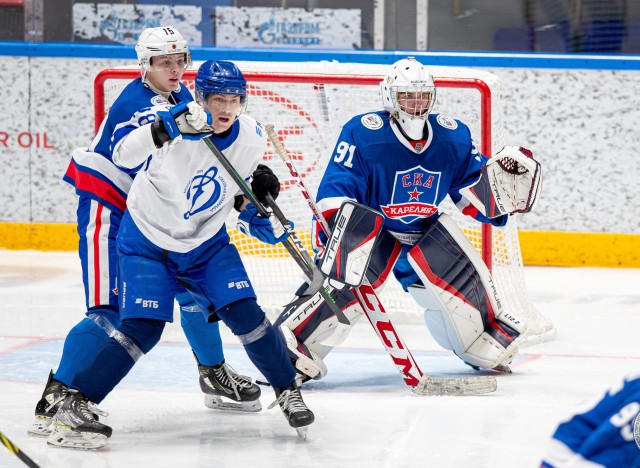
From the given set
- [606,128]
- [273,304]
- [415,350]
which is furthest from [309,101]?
[606,128]

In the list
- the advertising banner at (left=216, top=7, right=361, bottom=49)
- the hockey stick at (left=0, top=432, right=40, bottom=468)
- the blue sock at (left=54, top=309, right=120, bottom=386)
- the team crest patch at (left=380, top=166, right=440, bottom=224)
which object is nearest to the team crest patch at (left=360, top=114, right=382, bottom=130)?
the team crest patch at (left=380, top=166, right=440, bottom=224)

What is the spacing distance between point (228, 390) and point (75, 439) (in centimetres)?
60

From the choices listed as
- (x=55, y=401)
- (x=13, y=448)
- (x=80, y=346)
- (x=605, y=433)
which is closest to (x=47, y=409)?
(x=55, y=401)

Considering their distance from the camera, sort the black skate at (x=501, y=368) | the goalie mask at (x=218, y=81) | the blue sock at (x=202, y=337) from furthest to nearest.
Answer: the black skate at (x=501, y=368) < the blue sock at (x=202, y=337) < the goalie mask at (x=218, y=81)

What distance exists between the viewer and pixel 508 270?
4.77 m

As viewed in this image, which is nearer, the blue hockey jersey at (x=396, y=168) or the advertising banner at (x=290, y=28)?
the blue hockey jersey at (x=396, y=168)

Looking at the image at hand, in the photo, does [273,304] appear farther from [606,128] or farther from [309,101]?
[606,128]

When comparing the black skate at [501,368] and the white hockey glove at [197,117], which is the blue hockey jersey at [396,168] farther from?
the white hockey glove at [197,117]

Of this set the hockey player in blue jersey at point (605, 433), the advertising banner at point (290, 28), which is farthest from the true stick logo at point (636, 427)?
the advertising banner at point (290, 28)

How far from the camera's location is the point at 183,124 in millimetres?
2945

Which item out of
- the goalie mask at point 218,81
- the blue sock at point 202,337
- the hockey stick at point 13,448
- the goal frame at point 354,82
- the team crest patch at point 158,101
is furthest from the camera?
the goal frame at point 354,82

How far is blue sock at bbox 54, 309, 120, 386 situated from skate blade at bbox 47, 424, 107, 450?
0.68ft

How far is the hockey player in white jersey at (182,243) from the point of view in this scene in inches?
117

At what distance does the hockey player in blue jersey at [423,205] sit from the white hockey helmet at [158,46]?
63 centimetres
